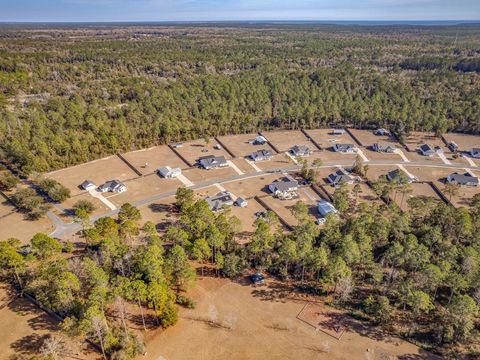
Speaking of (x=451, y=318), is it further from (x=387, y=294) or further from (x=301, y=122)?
(x=301, y=122)

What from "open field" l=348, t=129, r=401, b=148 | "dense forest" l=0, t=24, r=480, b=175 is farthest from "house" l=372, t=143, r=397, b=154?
"dense forest" l=0, t=24, r=480, b=175

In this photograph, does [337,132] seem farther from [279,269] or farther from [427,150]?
[279,269]

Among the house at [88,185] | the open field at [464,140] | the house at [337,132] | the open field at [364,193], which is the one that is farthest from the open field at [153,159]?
the open field at [464,140]

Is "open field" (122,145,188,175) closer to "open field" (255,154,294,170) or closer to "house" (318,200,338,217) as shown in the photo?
"open field" (255,154,294,170)

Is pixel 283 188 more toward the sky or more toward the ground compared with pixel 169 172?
more toward the ground

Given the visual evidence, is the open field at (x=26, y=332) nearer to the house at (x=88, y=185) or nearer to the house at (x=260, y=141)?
the house at (x=88, y=185)

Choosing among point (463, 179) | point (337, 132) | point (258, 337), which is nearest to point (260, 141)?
point (337, 132)
